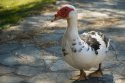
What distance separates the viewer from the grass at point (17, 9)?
339 inches

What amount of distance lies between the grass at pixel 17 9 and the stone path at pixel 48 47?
0.29m

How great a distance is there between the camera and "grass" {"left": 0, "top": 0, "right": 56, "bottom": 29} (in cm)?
861

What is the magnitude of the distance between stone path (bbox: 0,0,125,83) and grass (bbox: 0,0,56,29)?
0.97 ft

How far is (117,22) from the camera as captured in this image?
27.1ft

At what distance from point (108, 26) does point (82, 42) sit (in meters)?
3.22

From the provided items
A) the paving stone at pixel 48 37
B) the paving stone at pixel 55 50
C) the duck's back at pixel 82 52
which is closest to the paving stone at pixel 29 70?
the paving stone at pixel 55 50

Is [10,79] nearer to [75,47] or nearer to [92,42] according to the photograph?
[75,47]

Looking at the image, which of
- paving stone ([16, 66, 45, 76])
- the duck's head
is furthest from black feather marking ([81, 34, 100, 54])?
paving stone ([16, 66, 45, 76])

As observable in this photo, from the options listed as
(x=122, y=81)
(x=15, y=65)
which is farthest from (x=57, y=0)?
(x=122, y=81)

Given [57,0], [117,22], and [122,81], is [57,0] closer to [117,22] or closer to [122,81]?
[117,22]

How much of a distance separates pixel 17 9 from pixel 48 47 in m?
3.19

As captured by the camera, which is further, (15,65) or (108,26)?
(108,26)

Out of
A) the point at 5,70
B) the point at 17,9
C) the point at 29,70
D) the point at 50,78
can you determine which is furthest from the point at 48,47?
the point at 17,9

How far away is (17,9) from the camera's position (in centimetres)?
970
